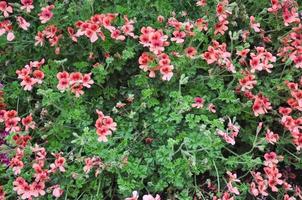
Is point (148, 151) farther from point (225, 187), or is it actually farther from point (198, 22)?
point (198, 22)

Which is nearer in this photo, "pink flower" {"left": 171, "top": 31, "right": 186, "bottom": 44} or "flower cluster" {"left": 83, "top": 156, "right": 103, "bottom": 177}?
"flower cluster" {"left": 83, "top": 156, "right": 103, "bottom": 177}

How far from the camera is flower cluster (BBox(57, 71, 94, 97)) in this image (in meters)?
2.54

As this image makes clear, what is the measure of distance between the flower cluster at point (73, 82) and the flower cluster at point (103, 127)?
21 centimetres

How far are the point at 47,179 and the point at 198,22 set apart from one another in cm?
111

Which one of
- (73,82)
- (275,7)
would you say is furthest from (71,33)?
(275,7)

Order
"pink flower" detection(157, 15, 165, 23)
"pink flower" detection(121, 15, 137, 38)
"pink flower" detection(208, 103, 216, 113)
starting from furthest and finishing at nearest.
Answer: "pink flower" detection(157, 15, 165, 23)
"pink flower" detection(121, 15, 137, 38)
"pink flower" detection(208, 103, 216, 113)

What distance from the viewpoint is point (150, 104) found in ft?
8.60

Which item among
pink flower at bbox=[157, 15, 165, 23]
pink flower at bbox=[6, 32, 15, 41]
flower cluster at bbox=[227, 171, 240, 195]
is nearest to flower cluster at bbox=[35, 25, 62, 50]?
pink flower at bbox=[6, 32, 15, 41]

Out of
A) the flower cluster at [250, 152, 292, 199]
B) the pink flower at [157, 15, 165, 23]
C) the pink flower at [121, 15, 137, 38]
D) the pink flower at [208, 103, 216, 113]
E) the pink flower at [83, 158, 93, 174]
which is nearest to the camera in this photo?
the pink flower at [83, 158, 93, 174]

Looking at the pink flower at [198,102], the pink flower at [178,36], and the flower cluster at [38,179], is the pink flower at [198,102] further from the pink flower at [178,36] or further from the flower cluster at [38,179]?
the flower cluster at [38,179]

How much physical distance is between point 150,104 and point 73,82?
394 millimetres

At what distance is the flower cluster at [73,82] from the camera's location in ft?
8.34

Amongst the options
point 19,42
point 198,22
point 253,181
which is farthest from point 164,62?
point 19,42

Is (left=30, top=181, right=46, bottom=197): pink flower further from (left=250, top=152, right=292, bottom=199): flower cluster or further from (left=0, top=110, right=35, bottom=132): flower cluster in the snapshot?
(left=250, top=152, right=292, bottom=199): flower cluster
